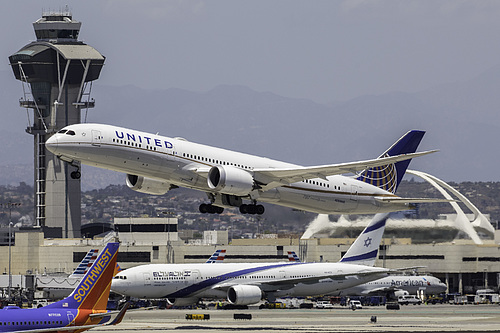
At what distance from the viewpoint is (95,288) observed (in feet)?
223

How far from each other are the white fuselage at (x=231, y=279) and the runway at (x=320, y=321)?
7.42 ft

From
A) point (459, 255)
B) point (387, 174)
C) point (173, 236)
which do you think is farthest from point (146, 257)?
point (387, 174)

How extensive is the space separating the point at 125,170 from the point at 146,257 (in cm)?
11190

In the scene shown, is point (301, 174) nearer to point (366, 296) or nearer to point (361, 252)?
point (361, 252)

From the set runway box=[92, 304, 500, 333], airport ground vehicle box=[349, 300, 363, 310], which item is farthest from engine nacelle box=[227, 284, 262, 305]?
airport ground vehicle box=[349, 300, 363, 310]

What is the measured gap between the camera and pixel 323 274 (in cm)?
11175

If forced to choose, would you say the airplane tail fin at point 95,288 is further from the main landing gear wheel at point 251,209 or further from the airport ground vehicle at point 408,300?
the airport ground vehicle at point 408,300

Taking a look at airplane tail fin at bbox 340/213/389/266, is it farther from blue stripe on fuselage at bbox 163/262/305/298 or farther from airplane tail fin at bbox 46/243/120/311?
airplane tail fin at bbox 46/243/120/311

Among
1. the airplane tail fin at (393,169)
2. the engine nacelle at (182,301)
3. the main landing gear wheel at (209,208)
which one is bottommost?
the engine nacelle at (182,301)

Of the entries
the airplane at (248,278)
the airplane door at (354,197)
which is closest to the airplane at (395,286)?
the airplane at (248,278)

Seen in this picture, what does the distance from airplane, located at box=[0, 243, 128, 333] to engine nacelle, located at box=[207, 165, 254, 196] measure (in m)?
10.3

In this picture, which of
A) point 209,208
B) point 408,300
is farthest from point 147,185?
point 408,300

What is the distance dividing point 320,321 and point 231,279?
1419 cm

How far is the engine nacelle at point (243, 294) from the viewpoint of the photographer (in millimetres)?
105125
